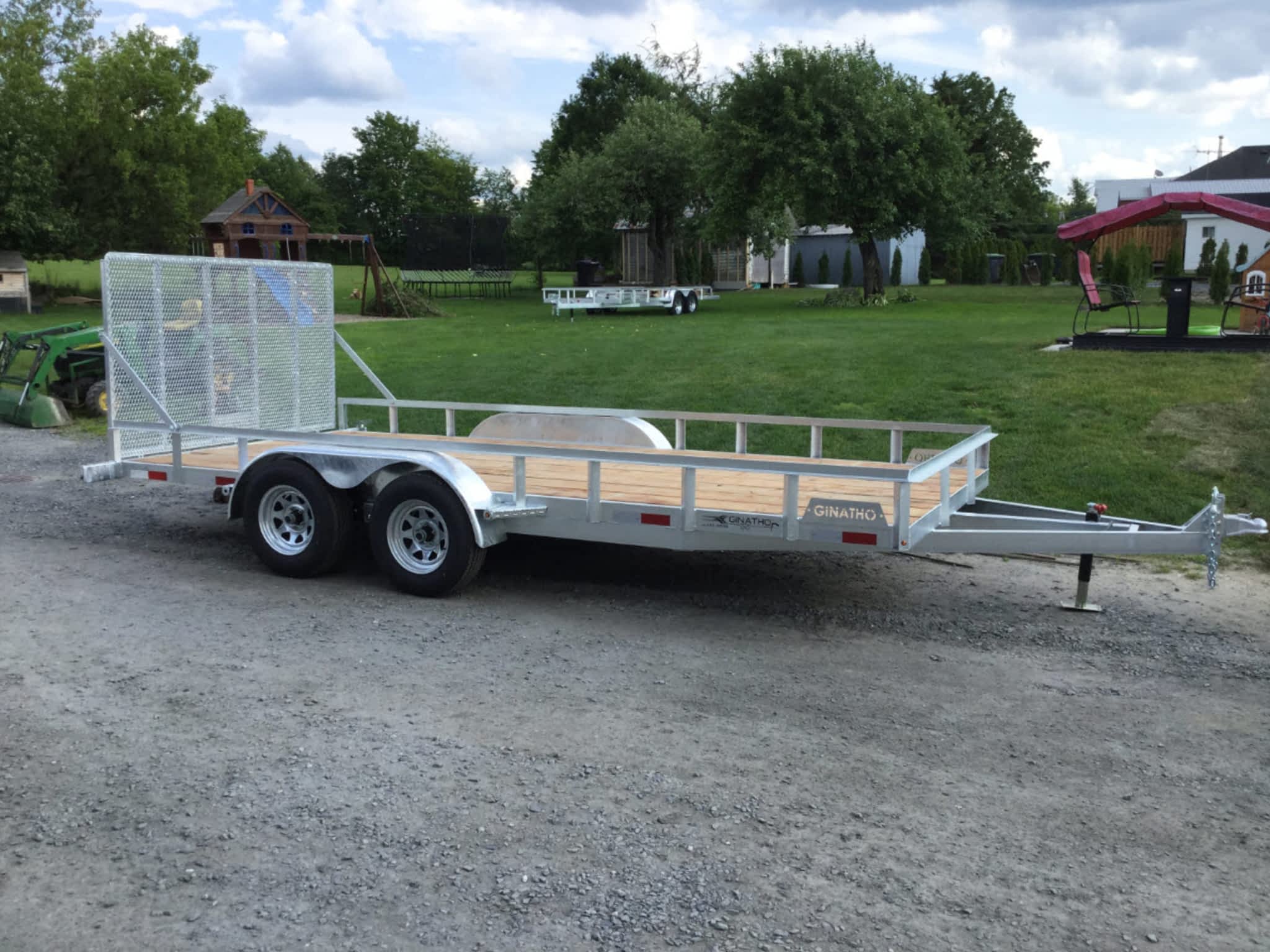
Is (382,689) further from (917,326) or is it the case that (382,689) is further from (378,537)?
(917,326)

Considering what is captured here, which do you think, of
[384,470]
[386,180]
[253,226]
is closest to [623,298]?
[253,226]

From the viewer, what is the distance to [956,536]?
5.98 metres

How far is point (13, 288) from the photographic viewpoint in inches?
1340

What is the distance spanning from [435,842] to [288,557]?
3.71m

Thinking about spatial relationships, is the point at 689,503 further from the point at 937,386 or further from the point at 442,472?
the point at 937,386

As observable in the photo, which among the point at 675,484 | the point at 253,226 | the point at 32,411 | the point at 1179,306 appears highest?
the point at 253,226

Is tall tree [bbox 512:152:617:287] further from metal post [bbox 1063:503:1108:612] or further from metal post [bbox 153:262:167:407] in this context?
metal post [bbox 1063:503:1108:612]

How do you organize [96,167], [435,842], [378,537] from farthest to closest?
[96,167]
[378,537]
[435,842]

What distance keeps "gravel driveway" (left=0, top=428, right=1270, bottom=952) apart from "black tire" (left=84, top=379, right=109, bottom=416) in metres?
8.55

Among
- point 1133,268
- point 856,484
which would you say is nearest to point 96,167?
point 1133,268

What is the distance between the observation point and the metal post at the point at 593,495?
645 centimetres

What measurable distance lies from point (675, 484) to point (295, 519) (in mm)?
2377

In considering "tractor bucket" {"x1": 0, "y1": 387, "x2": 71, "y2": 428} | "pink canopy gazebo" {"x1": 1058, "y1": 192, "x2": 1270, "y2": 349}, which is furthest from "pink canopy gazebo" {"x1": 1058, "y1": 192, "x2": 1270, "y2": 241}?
"tractor bucket" {"x1": 0, "y1": 387, "x2": 71, "y2": 428}

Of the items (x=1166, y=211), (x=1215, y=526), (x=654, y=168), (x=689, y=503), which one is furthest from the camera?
(x=654, y=168)
